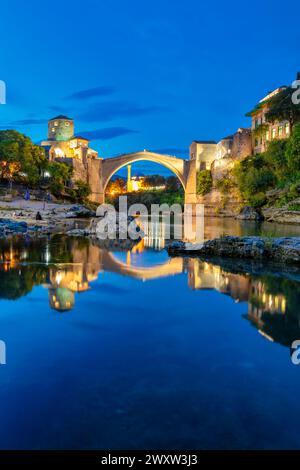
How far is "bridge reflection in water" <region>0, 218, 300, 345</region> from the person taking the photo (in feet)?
16.9

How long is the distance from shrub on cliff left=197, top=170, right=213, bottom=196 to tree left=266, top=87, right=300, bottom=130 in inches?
701

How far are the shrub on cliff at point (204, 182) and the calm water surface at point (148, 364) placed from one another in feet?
153

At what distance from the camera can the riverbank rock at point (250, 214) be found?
1316 inches

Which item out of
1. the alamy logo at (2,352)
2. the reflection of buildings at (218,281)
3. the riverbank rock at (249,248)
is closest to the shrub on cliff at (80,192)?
the riverbank rock at (249,248)

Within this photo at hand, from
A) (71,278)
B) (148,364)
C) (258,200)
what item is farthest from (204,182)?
(148,364)

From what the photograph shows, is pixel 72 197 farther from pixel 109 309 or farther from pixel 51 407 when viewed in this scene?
pixel 51 407

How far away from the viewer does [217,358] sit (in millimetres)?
3719

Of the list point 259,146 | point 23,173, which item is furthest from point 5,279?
point 259,146

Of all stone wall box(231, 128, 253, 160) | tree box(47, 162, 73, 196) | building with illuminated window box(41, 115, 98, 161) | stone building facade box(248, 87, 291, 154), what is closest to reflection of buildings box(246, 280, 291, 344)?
stone building facade box(248, 87, 291, 154)

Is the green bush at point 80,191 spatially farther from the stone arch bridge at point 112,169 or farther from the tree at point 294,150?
the tree at point 294,150

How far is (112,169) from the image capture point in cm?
5391

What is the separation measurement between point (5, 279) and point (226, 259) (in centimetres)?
564

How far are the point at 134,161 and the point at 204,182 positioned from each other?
11.4 meters
